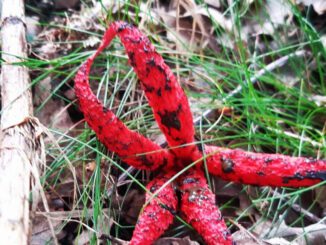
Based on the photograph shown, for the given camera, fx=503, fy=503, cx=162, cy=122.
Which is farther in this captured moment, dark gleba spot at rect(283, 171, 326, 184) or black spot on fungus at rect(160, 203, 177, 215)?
dark gleba spot at rect(283, 171, 326, 184)

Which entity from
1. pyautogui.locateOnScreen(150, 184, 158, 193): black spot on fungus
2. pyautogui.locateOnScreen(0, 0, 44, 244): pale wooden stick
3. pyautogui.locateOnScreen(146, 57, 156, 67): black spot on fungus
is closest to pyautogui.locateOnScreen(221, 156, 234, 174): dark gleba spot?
pyautogui.locateOnScreen(150, 184, 158, 193): black spot on fungus

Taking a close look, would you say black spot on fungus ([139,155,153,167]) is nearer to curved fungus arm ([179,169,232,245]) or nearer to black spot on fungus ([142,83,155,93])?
curved fungus arm ([179,169,232,245])

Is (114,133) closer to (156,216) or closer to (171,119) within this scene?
(171,119)

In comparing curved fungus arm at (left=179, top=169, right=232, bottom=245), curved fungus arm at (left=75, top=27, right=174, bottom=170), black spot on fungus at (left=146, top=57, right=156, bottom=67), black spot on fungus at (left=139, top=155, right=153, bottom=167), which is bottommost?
curved fungus arm at (left=179, top=169, right=232, bottom=245)

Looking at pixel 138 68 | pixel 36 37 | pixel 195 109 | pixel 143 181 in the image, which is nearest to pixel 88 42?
pixel 36 37

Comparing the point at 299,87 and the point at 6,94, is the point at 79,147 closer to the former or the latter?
the point at 6,94

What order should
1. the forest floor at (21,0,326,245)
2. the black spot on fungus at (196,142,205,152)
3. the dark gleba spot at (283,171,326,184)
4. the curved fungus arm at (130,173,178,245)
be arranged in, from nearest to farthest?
1. the curved fungus arm at (130,173,178,245)
2. the dark gleba spot at (283,171,326,184)
3. the black spot on fungus at (196,142,205,152)
4. the forest floor at (21,0,326,245)

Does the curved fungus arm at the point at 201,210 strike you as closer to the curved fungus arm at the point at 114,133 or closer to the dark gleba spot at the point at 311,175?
the curved fungus arm at the point at 114,133
